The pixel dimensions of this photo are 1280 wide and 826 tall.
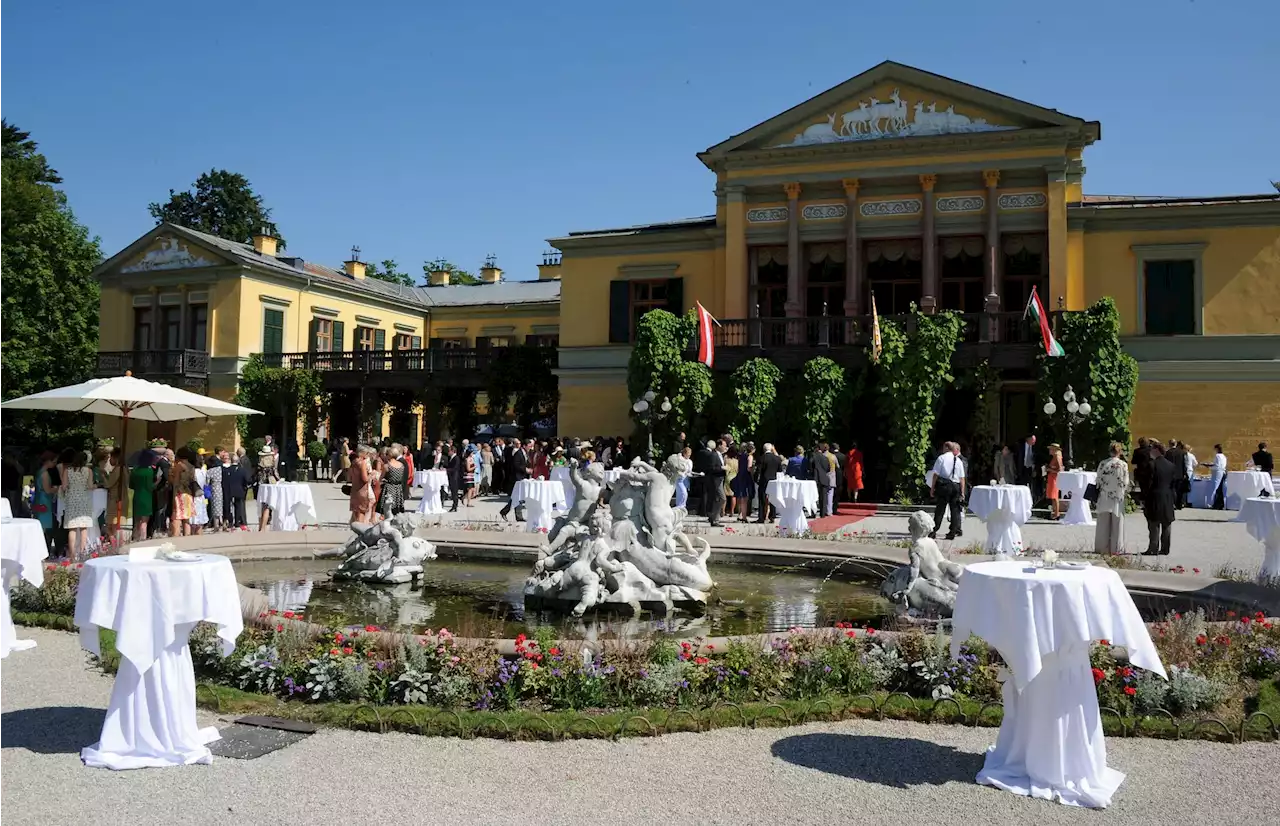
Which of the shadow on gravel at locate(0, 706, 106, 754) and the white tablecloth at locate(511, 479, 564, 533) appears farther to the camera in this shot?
the white tablecloth at locate(511, 479, 564, 533)

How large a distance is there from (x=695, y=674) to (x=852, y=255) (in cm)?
2260

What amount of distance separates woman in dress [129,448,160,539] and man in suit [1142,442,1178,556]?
13581 mm

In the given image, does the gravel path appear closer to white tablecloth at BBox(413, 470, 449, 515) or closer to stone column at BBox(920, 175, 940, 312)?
white tablecloth at BBox(413, 470, 449, 515)

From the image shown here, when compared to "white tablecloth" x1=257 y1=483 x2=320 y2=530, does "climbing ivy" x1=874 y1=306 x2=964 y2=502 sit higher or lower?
higher

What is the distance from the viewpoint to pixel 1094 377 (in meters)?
23.7

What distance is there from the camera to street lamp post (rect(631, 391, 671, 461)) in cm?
2653

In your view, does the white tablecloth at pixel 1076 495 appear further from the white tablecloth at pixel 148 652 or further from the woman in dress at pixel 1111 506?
the white tablecloth at pixel 148 652

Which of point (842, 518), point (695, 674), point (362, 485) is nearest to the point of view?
point (695, 674)

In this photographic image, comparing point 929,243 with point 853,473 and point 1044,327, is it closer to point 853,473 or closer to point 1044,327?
point 1044,327

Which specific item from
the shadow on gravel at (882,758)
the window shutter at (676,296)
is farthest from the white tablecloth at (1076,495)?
the shadow on gravel at (882,758)

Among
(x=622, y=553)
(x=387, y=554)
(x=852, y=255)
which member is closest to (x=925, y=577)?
(x=622, y=553)

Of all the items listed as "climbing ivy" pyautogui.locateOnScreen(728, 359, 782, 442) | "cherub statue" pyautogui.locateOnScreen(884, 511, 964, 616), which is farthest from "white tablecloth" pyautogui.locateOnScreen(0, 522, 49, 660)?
"climbing ivy" pyautogui.locateOnScreen(728, 359, 782, 442)

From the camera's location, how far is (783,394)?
2652 cm

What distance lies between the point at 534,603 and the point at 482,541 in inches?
166
